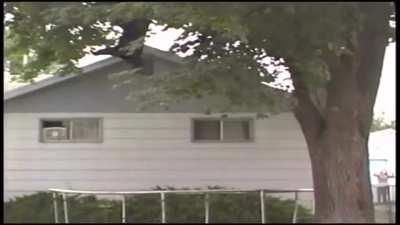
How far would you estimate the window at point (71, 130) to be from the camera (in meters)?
14.2

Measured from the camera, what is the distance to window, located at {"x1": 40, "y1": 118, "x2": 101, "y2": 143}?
557 inches

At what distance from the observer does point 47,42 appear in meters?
9.66

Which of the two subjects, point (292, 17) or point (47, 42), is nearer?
point (292, 17)

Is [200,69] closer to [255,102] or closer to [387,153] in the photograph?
[255,102]

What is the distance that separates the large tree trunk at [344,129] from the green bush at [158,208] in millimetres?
986

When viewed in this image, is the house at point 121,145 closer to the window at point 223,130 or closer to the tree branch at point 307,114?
the window at point 223,130

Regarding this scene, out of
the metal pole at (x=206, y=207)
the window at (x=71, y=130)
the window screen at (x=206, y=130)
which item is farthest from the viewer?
the window screen at (x=206, y=130)

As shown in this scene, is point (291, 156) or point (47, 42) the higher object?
point (47, 42)

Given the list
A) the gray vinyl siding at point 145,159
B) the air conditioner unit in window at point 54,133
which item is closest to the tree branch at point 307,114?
the gray vinyl siding at point 145,159

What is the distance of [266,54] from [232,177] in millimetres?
7119

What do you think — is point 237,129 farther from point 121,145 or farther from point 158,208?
point 158,208

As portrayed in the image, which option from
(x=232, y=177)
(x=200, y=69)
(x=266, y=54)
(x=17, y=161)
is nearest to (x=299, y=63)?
(x=266, y=54)

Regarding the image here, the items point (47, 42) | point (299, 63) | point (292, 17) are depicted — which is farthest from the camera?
point (47, 42)

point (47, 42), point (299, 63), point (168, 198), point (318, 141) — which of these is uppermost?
point (47, 42)
